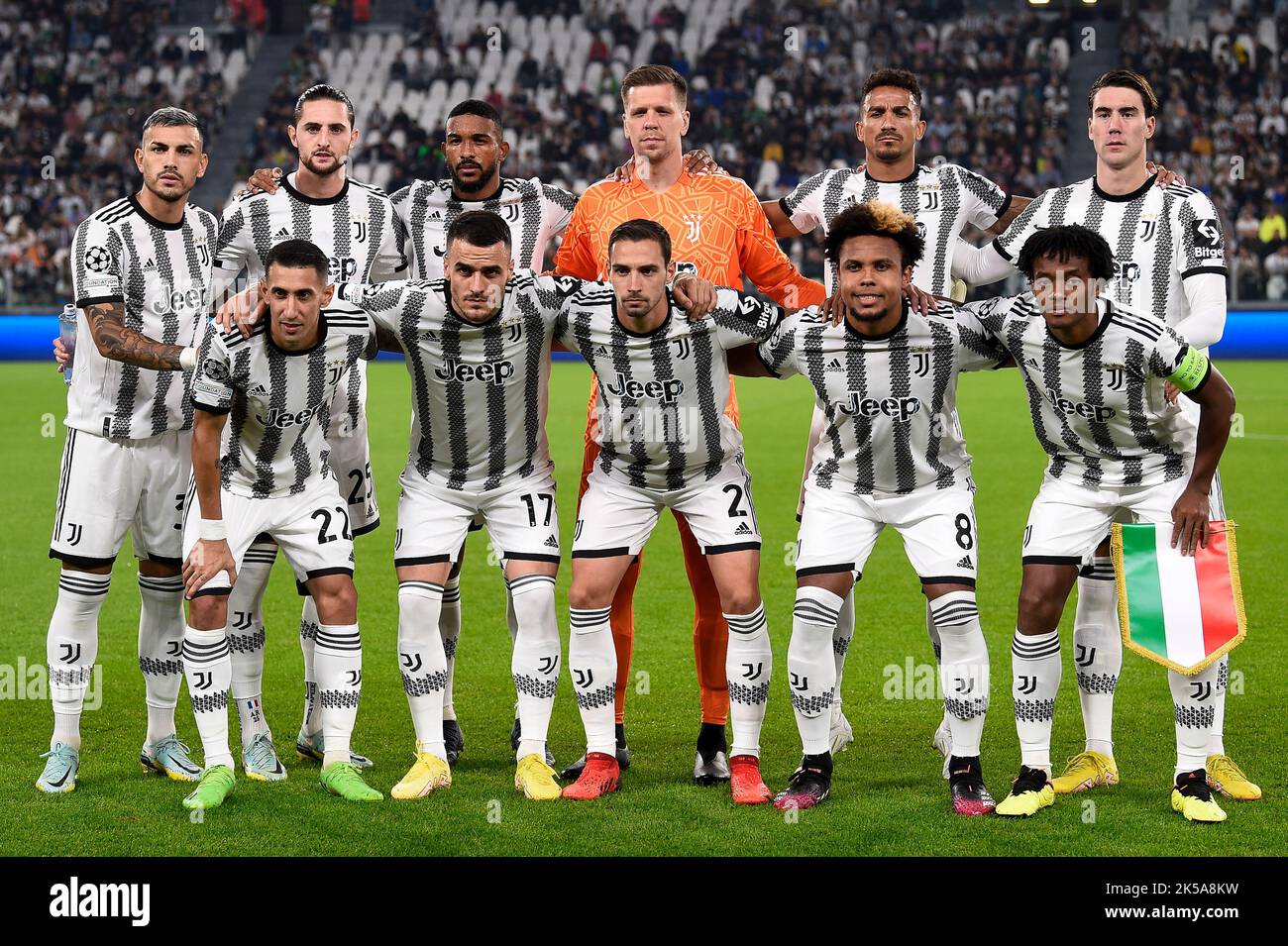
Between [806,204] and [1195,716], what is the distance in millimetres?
2405

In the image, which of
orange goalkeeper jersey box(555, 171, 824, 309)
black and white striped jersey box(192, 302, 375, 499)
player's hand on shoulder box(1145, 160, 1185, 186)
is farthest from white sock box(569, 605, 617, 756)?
player's hand on shoulder box(1145, 160, 1185, 186)

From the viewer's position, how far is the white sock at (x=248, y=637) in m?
5.51

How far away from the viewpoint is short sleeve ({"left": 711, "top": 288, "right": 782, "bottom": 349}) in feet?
17.3

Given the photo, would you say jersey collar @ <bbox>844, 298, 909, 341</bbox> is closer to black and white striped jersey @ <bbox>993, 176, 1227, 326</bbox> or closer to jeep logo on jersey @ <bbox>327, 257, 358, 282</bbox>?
black and white striped jersey @ <bbox>993, 176, 1227, 326</bbox>

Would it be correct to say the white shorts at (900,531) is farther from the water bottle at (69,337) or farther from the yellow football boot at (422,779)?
the water bottle at (69,337)

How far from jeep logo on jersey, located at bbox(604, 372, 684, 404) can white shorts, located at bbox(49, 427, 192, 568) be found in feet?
5.21

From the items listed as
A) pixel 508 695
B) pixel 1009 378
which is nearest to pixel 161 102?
pixel 1009 378

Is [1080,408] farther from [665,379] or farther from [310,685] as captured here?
[310,685]

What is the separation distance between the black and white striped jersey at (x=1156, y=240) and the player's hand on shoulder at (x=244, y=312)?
285cm

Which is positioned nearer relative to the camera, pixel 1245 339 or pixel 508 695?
pixel 508 695

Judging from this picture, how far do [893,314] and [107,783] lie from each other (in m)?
3.15

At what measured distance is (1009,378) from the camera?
65.9 ft
